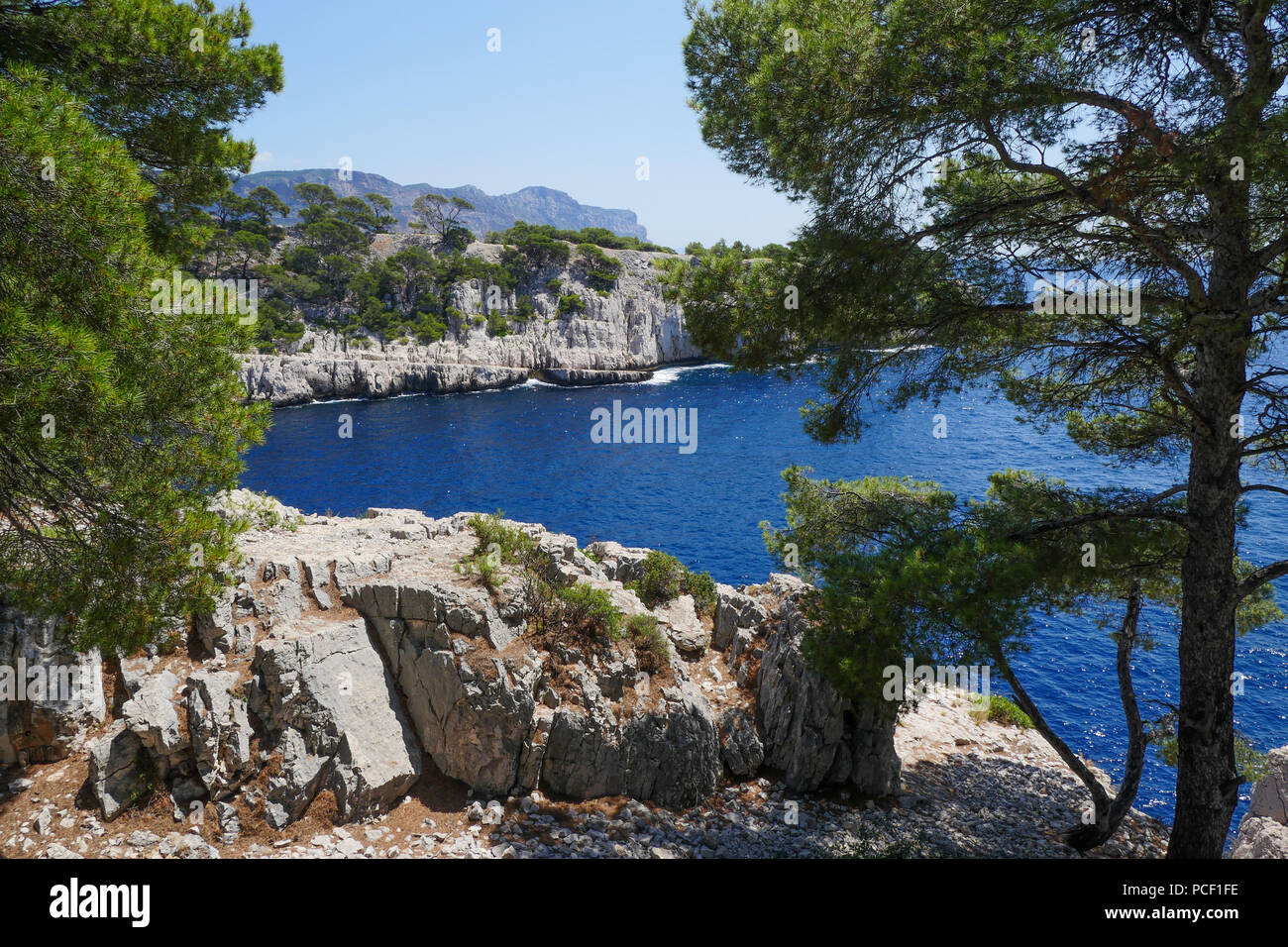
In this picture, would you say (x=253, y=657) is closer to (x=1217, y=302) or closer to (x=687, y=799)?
(x=687, y=799)

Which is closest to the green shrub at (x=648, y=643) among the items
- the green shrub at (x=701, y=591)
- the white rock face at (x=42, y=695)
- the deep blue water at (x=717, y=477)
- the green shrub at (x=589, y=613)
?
the green shrub at (x=589, y=613)

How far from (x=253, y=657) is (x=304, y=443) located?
50.1 m

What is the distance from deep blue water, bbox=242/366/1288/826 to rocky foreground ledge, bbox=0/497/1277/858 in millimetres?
6971

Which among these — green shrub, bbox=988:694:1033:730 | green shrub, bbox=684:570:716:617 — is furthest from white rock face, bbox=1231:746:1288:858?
green shrub, bbox=684:570:716:617

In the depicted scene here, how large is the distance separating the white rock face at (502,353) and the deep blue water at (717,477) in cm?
502

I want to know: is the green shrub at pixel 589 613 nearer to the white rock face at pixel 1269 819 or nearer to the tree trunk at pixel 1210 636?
the tree trunk at pixel 1210 636

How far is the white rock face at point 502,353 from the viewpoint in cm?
7494

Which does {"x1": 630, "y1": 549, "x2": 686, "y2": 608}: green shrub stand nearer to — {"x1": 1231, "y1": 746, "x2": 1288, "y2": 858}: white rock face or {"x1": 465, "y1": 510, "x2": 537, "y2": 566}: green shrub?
{"x1": 465, "y1": 510, "x2": 537, "y2": 566}: green shrub

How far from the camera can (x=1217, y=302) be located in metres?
8.47

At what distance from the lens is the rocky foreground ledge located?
379 inches

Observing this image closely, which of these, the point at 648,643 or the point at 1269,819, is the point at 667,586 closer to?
the point at 648,643

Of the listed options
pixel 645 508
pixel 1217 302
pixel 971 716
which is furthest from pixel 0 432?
pixel 645 508

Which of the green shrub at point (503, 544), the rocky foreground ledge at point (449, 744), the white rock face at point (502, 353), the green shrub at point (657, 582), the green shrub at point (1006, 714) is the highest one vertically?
the white rock face at point (502, 353)

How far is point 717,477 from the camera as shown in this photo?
4578 cm
